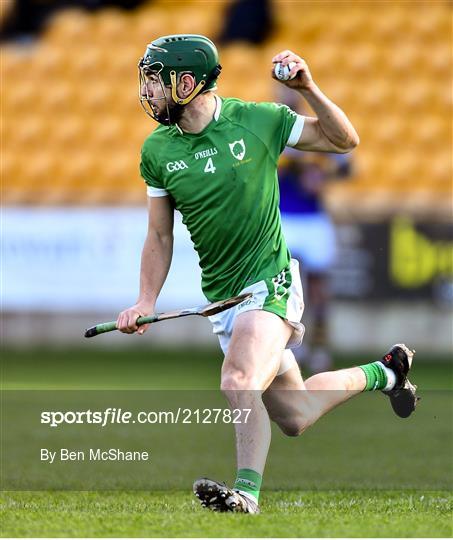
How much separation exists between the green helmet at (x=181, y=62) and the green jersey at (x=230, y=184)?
179 mm

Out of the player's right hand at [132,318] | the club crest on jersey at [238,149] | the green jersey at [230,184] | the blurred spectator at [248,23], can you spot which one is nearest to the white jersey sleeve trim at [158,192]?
the green jersey at [230,184]

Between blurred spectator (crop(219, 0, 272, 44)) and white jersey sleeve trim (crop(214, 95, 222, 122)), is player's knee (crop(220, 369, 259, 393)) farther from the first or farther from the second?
blurred spectator (crop(219, 0, 272, 44))

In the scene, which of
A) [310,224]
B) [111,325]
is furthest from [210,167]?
[310,224]

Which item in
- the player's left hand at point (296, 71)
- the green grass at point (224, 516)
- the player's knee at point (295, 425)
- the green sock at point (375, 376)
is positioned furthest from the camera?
the green sock at point (375, 376)

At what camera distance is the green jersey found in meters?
5.70

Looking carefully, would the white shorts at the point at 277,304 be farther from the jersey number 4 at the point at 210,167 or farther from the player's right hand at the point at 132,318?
the jersey number 4 at the point at 210,167

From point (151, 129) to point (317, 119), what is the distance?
10.7m

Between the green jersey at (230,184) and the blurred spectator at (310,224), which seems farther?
the blurred spectator at (310,224)

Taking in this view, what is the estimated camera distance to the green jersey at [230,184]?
570cm

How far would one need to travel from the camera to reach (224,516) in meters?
4.95

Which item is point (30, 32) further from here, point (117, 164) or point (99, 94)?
point (117, 164)

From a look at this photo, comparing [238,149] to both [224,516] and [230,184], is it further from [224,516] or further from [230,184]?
[224,516]

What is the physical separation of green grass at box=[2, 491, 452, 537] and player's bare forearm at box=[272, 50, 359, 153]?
1.62m

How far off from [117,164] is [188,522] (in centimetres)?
1134
